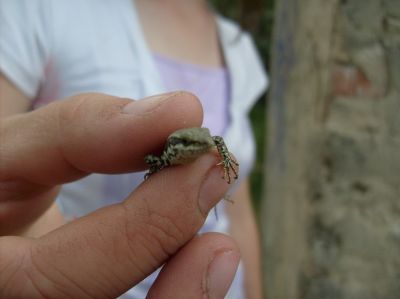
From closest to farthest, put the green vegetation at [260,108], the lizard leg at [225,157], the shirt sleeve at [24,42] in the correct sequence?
the lizard leg at [225,157] < the shirt sleeve at [24,42] < the green vegetation at [260,108]

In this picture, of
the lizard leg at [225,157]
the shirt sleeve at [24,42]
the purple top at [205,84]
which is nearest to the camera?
the lizard leg at [225,157]

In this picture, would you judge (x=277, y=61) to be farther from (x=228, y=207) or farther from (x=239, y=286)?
(x=239, y=286)

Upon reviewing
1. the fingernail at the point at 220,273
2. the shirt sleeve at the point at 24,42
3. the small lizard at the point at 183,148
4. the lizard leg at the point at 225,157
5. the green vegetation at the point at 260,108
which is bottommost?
the green vegetation at the point at 260,108

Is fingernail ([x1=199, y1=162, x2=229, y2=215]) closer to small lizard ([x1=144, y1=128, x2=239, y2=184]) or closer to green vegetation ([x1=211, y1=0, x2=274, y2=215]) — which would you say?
small lizard ([x1=144, y1=128, x2=239, y2=184])

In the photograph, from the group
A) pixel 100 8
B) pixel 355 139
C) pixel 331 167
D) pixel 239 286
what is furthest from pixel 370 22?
pixel 239 286

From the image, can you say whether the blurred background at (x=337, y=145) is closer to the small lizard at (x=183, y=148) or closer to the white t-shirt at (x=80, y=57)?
the white t-shirt at (x=80, y=57)

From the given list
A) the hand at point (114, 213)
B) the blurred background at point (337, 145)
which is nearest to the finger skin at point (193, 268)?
the hand at point (114, 213)

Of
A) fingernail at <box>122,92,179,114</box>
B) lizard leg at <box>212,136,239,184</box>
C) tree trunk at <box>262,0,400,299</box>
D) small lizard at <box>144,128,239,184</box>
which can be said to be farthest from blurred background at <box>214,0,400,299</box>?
fingernail at <box>122,92,179,114</box>

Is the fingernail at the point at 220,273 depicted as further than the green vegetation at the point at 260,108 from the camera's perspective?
No

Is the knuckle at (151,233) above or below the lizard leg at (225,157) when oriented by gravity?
below
